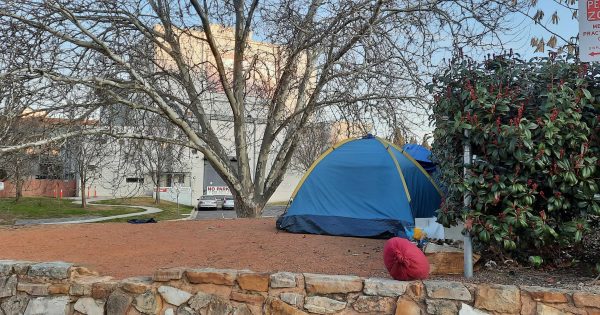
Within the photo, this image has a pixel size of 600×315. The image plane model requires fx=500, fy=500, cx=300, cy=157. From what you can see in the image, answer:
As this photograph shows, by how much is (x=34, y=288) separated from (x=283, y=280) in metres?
2.93

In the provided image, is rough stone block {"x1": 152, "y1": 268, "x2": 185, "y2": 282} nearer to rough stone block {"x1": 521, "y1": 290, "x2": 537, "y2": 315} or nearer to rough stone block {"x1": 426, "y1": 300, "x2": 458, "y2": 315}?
rough stone block {"x1": 426, "y1": 300, "x2": 458, "y2": 315}

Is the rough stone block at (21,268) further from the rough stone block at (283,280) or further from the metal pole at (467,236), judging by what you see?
the metal pole at (467,236)

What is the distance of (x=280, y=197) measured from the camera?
4566 centimetres

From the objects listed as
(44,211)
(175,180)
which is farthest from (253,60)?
(175,180)

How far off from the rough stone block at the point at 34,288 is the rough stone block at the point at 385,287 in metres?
3.53

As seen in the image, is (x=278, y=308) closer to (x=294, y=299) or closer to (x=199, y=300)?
(x=294, y=299)

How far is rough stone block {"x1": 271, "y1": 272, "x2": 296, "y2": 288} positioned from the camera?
4574 millimetres

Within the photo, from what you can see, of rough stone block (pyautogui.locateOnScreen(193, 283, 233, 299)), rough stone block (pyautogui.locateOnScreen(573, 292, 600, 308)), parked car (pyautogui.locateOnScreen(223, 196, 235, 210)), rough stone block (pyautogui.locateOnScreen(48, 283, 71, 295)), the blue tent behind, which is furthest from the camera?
parked car (pyautogui.locateOnScreen(223, 196, 235, 210))

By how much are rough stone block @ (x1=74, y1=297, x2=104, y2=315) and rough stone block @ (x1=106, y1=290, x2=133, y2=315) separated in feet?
0.41

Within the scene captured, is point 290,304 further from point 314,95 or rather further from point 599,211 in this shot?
point 314,95

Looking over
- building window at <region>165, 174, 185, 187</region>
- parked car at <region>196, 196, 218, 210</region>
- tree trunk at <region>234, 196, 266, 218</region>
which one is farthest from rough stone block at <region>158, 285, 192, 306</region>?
building window at <region>165, 174, 185, 187</region>

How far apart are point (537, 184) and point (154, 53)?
10.0 meters

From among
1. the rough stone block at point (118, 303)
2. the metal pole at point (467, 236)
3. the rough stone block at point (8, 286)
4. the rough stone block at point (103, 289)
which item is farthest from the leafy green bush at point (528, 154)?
the rough stone block at point (8, 286)

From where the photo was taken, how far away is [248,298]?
4.69m
